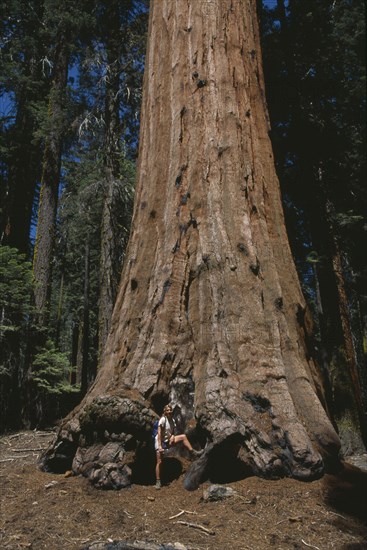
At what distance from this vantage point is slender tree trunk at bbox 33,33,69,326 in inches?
430

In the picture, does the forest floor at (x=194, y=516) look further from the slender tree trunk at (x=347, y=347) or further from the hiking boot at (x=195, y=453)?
the slender tree trunk at (x=347, y=347)

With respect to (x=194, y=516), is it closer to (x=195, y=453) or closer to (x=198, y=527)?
(x=198, y=527)

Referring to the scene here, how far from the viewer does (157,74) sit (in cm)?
572

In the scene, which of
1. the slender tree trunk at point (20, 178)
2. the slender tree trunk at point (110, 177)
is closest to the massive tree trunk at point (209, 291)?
the slender tree trunk at point (110, 177)

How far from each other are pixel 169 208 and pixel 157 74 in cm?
205

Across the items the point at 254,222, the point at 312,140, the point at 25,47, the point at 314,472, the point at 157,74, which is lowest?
the point at 314,472

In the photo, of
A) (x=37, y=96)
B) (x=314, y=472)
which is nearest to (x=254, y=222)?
(x=314, y=472)

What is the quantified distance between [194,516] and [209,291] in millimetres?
1959

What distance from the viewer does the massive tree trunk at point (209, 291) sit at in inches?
142

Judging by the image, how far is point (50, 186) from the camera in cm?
1203

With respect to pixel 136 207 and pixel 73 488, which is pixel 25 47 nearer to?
pixel 136 207

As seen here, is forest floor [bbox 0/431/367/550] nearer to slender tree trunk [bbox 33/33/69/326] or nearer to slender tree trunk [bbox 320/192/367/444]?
slender tree trunk [bbox 320/192/367/444]

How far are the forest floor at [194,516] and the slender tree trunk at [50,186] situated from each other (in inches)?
294

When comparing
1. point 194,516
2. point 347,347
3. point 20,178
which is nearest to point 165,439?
point 194,516
